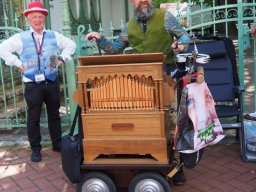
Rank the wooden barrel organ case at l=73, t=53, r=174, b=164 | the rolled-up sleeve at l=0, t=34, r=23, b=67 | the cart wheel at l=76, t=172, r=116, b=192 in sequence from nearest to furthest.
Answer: the wooden barrel organ case at l=73, t=53, r=174, b=164 < the cart wheel at l=76, t=172, r=116, b=192 < the rolled-up sleeve at l=0, t=34, r=23, b=67

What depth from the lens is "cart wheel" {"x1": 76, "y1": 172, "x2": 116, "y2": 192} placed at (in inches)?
134

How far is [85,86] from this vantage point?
3.33 metres

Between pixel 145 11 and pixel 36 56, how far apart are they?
55.2 inches

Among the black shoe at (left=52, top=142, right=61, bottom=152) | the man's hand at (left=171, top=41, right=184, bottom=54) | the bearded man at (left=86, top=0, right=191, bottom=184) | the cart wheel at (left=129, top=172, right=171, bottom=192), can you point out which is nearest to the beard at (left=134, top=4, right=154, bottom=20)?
the bearded man at (left=86, top=0, right=191, bottom=184)

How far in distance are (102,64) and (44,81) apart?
1284 mm

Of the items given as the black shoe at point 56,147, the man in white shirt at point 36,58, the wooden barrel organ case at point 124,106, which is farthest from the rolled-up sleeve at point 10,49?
the wooden barrel organ case at point 124,106

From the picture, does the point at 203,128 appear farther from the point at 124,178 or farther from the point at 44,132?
the point at 44,132

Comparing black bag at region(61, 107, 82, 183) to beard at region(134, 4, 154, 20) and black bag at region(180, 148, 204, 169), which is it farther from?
beard at region(134, 4, 154, 20)

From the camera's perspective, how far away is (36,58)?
14.3ft

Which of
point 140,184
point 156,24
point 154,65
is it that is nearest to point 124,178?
point 140,184

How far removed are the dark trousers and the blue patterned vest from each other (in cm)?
12

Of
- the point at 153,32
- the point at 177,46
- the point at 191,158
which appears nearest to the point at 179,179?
the point at 191,158

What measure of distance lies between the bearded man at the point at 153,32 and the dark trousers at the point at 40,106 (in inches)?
39.7

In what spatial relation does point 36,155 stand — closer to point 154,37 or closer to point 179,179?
point 179,179
